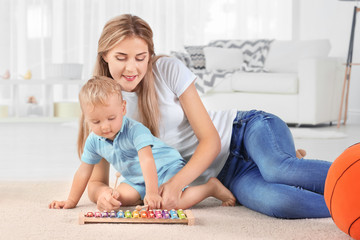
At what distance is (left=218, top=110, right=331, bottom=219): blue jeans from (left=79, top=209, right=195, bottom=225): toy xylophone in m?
0.25

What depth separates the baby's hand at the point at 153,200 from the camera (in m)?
1.46

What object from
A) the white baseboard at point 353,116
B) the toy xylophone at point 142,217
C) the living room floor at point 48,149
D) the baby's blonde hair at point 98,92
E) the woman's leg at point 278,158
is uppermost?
the baby's blonde hair at point 98,92

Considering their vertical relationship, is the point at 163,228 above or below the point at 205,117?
below

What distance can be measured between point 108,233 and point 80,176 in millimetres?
319

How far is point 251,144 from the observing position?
5.61 ft

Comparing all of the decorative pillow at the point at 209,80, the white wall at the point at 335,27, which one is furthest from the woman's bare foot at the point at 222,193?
the white wall at the point at 335,27

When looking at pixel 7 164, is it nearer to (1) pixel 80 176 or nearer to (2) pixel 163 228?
(1) pixel 80 176

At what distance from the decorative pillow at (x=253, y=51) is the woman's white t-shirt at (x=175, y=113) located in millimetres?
3549

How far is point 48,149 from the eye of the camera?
3371 mm

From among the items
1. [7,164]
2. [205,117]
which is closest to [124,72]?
[205,117]

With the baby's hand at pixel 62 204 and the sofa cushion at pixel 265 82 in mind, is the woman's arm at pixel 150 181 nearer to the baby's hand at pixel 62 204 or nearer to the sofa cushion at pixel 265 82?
the baby's hand at pixel 62 204

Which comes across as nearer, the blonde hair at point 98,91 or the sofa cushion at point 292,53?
the blonde hair at point 98,91

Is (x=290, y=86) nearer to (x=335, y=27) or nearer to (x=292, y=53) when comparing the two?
(x=292, y=53)

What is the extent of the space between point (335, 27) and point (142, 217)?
5115 millimetres
